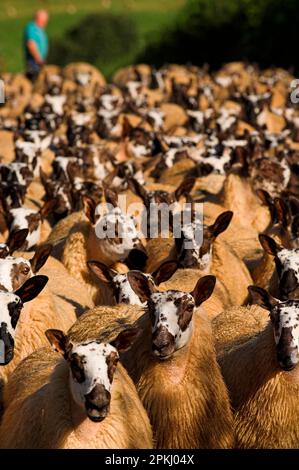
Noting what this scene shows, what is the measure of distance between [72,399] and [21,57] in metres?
39.6

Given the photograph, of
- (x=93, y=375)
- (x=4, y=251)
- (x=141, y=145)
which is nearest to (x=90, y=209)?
(x=4, y=251)

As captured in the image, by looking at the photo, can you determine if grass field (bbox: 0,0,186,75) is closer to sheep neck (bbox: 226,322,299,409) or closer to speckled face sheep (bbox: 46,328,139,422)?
sheep neck (bbox: 226,322,299,409)

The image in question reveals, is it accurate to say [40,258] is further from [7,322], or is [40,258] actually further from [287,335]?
[287,335]

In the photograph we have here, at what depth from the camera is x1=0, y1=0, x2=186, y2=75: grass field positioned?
44.3 meters

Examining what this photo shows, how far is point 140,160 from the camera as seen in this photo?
13016mm

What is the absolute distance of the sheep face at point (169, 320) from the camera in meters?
5.45

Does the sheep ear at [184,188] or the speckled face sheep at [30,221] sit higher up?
the sheep ear at [184,188]

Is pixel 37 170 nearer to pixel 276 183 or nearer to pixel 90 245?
pixel 276 183

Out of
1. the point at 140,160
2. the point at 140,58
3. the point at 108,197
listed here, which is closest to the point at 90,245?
the point at 108,197

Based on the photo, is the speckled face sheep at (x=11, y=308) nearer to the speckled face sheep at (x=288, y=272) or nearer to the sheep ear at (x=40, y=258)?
the sheep ear at (x=40, y=258)

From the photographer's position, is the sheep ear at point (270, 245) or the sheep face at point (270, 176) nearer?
the sheep ear at point (270, 245)

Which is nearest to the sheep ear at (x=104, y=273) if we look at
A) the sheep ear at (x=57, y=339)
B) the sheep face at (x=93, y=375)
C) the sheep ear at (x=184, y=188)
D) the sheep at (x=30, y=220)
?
the sheep at (x=30, y=220)

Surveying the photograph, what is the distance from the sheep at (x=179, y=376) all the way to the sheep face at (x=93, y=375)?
0.54 meters

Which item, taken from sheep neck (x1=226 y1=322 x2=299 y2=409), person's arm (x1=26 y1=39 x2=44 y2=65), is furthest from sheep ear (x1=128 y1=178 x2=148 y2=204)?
person's arm (x1=26 y1=39 x2=44 y2=65)
